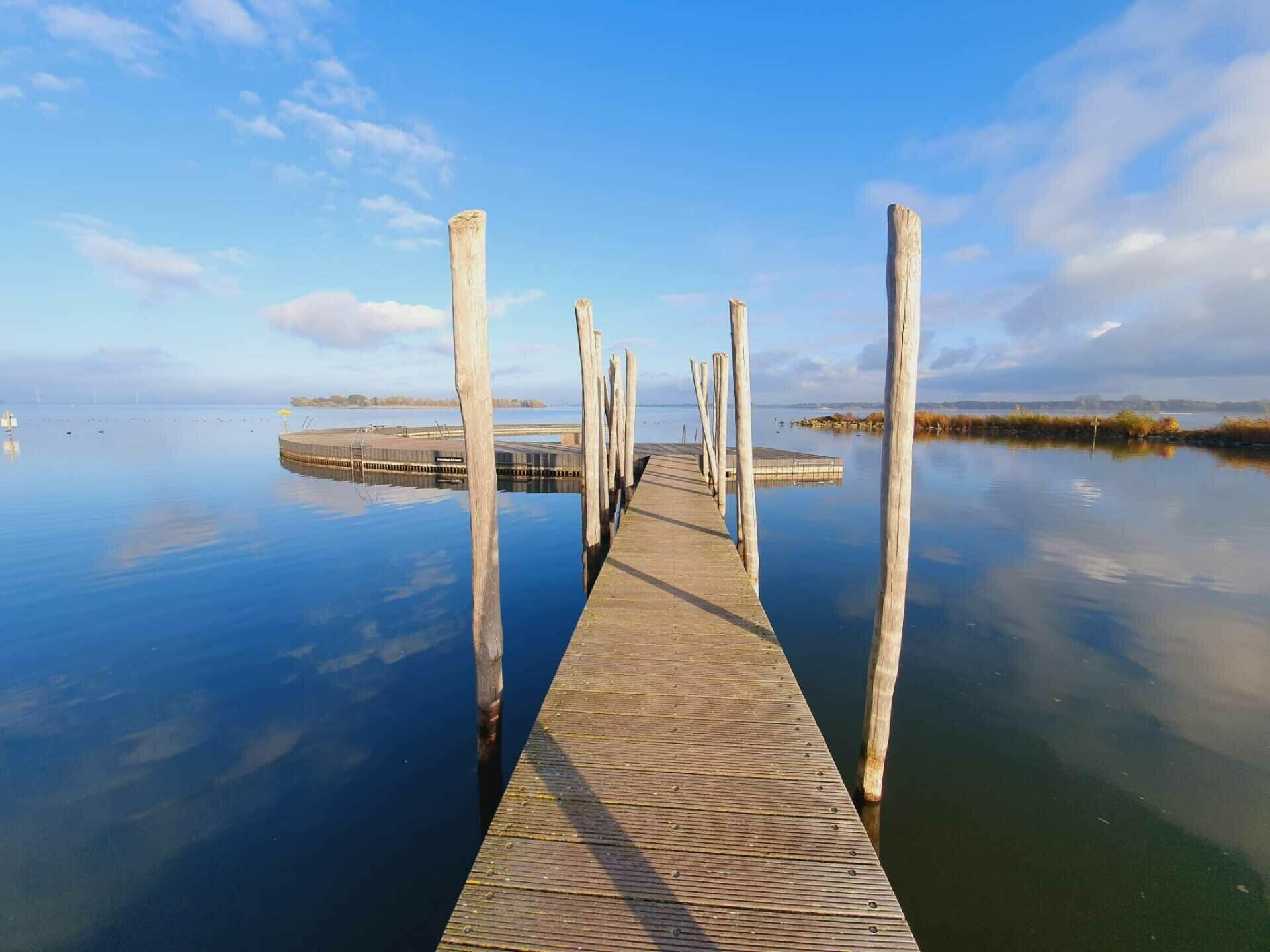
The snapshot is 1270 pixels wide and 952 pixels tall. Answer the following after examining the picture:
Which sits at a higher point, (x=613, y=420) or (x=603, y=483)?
(x=613, y=420)

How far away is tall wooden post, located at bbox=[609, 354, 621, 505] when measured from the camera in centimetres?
1759

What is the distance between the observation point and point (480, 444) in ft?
16.1

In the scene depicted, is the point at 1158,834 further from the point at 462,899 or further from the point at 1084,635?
the point at 462,899

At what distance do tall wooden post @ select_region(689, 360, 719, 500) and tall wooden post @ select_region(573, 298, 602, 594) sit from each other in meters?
7.34

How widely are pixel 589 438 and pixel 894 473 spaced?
817 cm

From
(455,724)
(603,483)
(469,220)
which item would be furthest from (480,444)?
(603,483)

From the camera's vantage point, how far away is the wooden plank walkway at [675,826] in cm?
250

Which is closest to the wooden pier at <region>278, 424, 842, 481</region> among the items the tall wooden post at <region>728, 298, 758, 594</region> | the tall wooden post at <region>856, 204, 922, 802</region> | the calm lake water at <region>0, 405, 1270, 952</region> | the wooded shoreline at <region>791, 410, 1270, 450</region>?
the calm lake water at <region>0, 405, 1270, 952</region>

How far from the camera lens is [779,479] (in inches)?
948

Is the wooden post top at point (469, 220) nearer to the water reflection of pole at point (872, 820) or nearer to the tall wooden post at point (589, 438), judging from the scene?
the water reflection of pole at point (872, 820)

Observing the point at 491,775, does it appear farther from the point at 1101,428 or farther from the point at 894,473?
the point at 1101,428

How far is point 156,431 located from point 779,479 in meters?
65.0

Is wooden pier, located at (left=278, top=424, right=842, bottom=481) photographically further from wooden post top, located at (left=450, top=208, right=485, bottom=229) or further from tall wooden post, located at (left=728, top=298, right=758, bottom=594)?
wooden post top, located at (left=450, top=208, right=485, bottom=229)

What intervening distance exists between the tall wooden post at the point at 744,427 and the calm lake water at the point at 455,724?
116 centimetres
